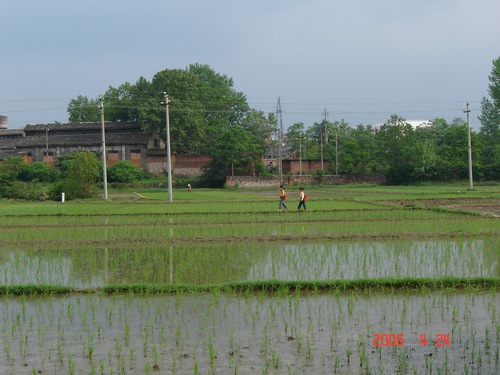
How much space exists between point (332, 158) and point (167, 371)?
2216 inches

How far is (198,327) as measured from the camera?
8.09 m

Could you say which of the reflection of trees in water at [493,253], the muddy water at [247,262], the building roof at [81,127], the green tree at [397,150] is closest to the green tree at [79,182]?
the building roof at [81,127]

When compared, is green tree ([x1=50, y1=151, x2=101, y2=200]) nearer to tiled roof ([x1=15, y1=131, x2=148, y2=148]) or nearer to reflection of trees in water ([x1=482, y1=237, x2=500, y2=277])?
tiled roof ([x1=15, y1=131, x2=148, y2=148])

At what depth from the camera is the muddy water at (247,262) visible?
11359mm

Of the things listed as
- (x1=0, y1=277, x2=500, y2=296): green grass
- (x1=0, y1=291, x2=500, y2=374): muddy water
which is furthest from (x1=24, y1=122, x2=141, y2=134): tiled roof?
(x1=0, y1=291, x2=500, y2=374): muddy water

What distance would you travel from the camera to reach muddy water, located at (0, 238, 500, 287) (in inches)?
447

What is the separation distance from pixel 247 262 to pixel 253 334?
205 inches

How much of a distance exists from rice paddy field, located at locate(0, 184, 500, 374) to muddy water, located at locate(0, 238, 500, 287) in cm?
4

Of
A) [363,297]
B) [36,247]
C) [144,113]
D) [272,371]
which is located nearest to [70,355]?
[272,371]

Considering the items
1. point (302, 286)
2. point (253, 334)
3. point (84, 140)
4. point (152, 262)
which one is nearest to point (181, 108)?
point (84, 140)

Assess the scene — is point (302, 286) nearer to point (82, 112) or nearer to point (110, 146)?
point (110, 146)

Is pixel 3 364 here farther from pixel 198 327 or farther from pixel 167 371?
pixel 198 327
